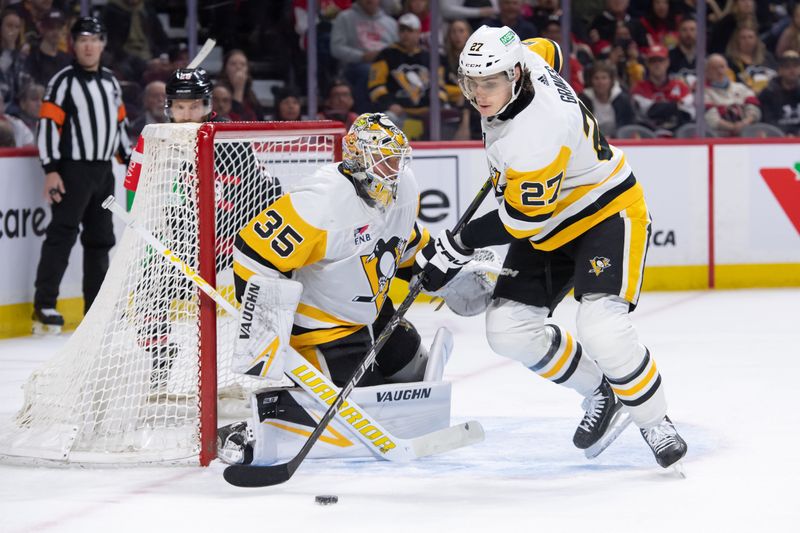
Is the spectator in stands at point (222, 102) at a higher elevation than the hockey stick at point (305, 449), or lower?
higher

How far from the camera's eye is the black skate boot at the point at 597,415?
3160 millimetres

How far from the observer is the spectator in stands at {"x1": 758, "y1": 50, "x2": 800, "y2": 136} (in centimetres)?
679

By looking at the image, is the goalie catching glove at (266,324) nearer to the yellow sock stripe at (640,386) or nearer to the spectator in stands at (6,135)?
the yellow sock stripe at (640,386)

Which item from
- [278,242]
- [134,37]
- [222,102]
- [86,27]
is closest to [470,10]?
[222,102]

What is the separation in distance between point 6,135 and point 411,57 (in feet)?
6.48


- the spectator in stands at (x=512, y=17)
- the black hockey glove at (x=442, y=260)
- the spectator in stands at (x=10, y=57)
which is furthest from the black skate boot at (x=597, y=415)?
the spectator in stands at (x=512, y=17)

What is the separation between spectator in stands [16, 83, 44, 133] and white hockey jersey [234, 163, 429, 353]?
293 centimetres

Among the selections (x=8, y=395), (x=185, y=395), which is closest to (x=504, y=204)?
(x=185, y=395)

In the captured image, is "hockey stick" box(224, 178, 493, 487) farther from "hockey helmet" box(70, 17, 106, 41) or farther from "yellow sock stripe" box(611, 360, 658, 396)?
"hockey helmet" box(70, 17, 106, 41)

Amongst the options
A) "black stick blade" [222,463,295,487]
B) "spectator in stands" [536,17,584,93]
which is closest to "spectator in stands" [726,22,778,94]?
"spectator in stands" [536,17,584,93]

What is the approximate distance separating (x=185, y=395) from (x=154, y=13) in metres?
3.30

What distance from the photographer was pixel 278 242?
Result: 2963mm

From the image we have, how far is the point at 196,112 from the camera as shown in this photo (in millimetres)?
4129

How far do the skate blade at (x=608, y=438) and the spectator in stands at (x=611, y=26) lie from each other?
3901 mm
